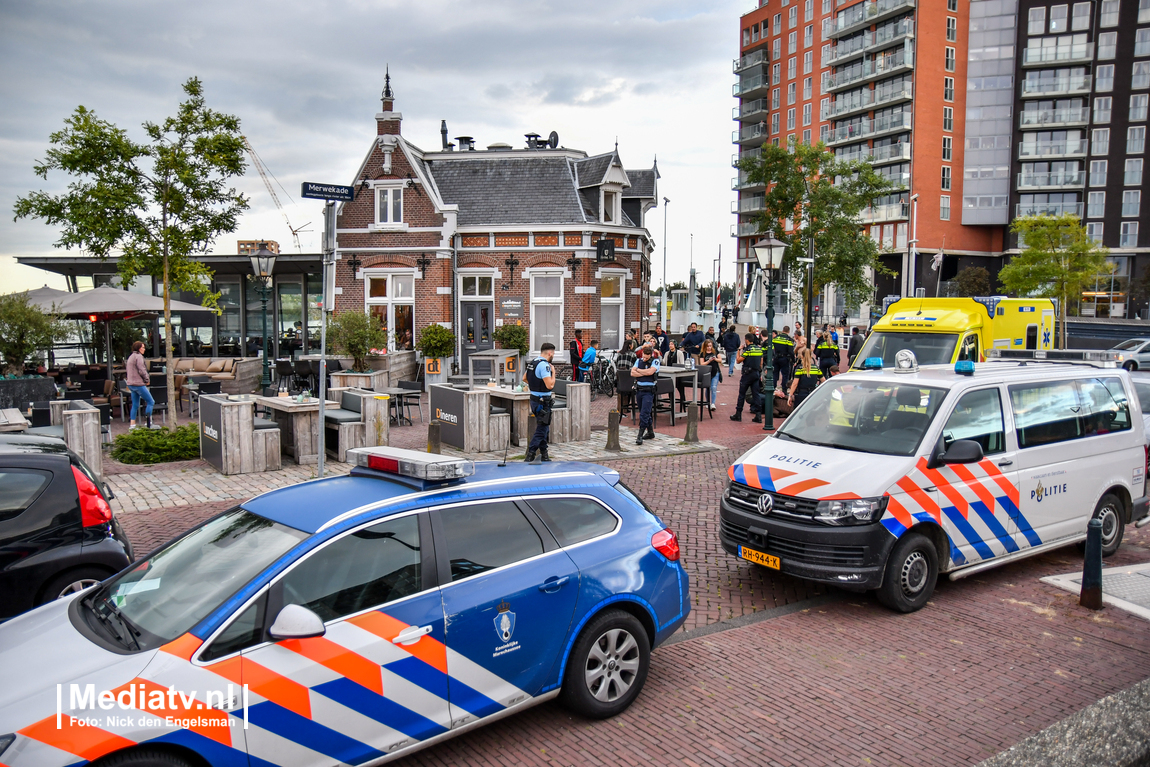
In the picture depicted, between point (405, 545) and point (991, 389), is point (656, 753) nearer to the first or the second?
point (405, 545)

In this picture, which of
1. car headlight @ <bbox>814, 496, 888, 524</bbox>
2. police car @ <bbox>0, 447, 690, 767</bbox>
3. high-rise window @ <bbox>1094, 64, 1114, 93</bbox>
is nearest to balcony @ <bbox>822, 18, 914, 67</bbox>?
high-rise window @ <bbox>1094, 64, 1114, 93</bbox>

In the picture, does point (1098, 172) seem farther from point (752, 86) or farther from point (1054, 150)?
point (752, 86)

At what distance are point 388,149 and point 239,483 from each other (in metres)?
17.2

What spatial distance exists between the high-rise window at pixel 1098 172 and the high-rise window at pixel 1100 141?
2.79ft

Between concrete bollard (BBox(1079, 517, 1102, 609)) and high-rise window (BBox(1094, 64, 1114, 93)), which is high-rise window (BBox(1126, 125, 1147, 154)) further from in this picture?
concrete bollard (BBox(1079, 517, 1102, 609))

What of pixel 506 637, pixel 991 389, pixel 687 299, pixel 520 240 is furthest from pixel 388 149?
pixel 687 299

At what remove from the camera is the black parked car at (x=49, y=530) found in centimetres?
502

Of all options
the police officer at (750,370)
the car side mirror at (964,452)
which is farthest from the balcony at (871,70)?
the car side mirror at (964,452)

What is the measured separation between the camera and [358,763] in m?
3.48

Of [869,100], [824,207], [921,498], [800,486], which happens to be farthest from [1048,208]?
[800,486]

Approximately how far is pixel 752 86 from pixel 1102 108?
29.2 meters

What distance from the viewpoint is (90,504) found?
5387mm

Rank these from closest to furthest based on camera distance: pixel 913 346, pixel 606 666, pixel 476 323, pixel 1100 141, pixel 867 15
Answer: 1. pixel 606 666
2. pixel 913 346
3. pixel 476 323
4. pixel 1100 141
5. pixel 867 15

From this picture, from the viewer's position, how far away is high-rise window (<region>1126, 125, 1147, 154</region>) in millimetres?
58250
